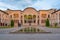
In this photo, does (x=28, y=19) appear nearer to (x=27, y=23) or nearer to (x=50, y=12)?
(x=27, y=23)

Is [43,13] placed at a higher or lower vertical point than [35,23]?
higher

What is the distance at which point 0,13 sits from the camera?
163 ft

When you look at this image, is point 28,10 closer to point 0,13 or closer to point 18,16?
point 18,16

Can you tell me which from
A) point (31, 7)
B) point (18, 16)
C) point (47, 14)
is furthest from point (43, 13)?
point (18, 16)

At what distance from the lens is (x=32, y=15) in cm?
5888

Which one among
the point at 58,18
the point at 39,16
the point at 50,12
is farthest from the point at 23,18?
the point at 58,18

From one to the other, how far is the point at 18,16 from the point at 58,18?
17.1 meters

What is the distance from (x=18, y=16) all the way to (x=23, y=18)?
6.86 ft

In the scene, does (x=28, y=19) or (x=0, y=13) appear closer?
(x=0, y=13)

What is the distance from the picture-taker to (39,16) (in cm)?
5853

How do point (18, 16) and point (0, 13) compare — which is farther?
point (18, 16)

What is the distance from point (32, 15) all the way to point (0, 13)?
14.1 m

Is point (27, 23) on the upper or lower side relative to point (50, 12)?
lower

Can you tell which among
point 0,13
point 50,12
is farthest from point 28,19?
point 0,13
